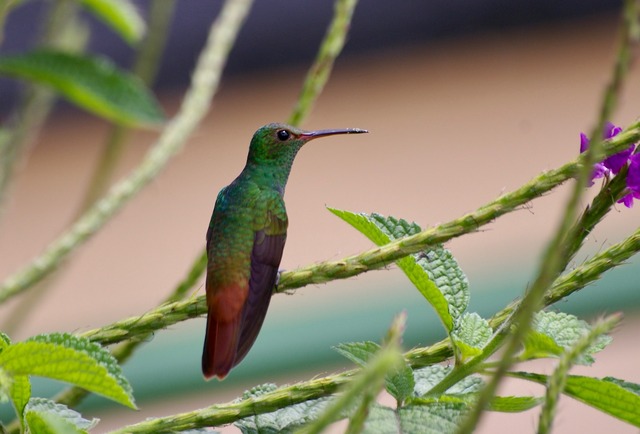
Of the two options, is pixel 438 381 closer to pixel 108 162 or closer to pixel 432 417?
pixel 432 417

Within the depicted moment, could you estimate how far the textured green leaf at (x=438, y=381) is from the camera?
2.64 ft

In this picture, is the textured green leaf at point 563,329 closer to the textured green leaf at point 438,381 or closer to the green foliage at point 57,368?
the textured green leaf at point 438,381

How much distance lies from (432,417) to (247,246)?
0.43 metres

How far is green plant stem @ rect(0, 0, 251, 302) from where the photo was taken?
123cm

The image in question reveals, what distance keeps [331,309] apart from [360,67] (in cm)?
178

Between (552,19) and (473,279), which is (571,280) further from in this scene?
(552,19)

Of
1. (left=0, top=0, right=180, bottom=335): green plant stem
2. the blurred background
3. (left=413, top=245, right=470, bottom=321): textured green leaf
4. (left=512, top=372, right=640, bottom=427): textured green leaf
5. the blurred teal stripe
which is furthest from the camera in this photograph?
the blurred background

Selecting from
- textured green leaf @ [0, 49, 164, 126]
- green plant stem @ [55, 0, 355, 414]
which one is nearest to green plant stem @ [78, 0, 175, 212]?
textured green leaf @ [0, 49, 164, 126]

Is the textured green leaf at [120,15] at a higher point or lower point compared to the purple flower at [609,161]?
higher

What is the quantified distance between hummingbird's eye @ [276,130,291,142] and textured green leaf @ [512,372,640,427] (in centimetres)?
51

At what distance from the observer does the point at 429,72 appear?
4.72 meters

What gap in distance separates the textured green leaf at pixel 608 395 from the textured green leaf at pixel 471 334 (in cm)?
4

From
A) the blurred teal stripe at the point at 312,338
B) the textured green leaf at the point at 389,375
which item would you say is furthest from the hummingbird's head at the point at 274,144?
the blurred teal stripe at the point at 312,338

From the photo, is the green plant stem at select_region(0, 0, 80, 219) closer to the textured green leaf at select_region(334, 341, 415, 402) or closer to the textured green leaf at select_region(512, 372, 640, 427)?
the textured green leaf at select_region(334, 341, 415, 402)
